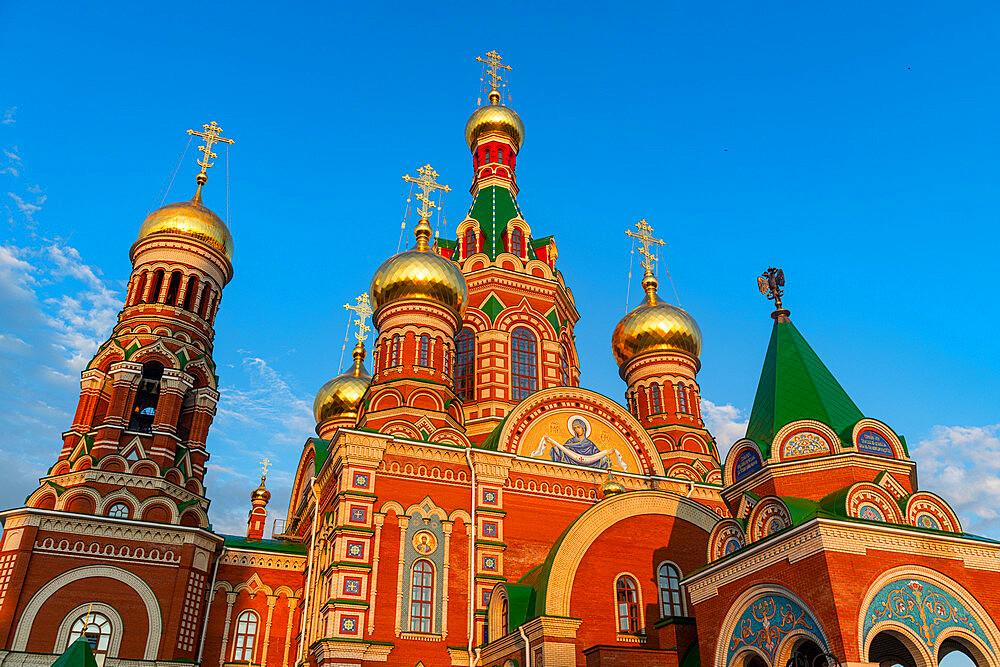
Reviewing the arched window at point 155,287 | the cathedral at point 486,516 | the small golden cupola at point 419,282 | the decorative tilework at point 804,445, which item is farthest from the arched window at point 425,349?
the decorative tilework at point 804,445

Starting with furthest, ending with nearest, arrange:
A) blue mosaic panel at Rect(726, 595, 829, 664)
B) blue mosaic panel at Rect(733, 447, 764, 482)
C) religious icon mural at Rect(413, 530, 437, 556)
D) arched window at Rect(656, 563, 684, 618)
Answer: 1. religious icon mural at Rect(413, 530, 437, 556)
2. arched window at Rect(656, 563, 684, 618)
3. blue mosaic panel at Rect(733, 447, 764, 482)
4. blue mosaic panel at Rect(726, 595, 829, 664)

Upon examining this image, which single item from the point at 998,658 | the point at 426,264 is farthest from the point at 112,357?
the point at 998,658

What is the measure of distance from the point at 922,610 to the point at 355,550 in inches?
371

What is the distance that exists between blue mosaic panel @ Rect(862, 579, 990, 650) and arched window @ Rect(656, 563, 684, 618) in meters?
5.47

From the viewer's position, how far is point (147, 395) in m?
19.1

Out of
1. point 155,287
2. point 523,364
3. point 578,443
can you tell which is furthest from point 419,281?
point 155,287

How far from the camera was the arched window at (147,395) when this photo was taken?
18.7m

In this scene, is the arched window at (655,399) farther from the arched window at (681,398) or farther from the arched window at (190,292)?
the arched window at (190,292)

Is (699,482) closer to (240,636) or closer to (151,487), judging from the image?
(240,636)

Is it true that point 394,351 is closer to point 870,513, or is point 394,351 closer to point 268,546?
point 268,546

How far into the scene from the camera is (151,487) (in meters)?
17.2

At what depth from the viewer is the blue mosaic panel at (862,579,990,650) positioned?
30.8ft

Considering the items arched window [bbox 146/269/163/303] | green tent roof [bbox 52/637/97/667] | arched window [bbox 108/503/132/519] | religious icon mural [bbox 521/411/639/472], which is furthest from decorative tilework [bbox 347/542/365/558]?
arched window [bbox 146/269/163/303]

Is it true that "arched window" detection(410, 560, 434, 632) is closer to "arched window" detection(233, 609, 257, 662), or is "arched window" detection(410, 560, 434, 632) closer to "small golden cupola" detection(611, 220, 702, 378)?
"arched window" detection(233, 609, 257, 662)
